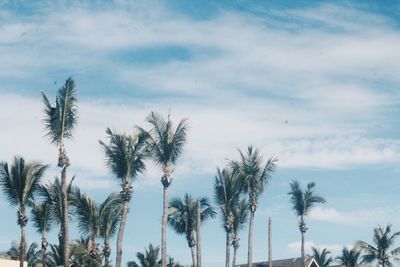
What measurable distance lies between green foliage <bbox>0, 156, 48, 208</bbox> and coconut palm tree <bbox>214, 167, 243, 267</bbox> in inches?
554

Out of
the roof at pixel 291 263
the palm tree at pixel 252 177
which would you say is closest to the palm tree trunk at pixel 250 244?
the palm tree at pixel 252 177

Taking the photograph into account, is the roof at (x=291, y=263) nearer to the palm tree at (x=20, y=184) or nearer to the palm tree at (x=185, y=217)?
the palm tree at (x=185, y=217)

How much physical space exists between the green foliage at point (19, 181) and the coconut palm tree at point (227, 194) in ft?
46.1

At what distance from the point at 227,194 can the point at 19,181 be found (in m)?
15.4

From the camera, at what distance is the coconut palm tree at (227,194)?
4397cm

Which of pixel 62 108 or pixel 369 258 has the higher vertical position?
pixel 62 108

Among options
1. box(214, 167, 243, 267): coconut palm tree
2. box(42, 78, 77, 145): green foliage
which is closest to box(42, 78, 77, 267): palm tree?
box(42, 78, 77, 145): green foliage

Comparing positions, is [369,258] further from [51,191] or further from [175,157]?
[51,191]

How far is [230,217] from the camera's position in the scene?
44.5m

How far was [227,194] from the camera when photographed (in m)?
Answer: 44.1

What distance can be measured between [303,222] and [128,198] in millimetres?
27136

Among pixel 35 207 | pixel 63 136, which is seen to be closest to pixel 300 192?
pixel 35 207

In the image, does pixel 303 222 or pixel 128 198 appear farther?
pixel 303 222

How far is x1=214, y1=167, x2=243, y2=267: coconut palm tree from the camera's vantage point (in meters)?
44.0
